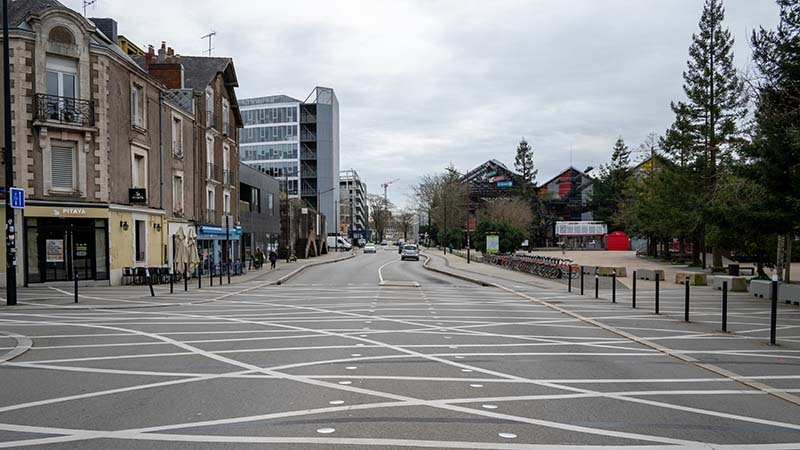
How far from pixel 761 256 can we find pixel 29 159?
3124 cm

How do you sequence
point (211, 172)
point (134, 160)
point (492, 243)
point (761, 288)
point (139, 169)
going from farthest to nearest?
1. point (492, 243)
2. point (211, 172)
3. point (139, 169)
4. point (134, 160)
5. point (761, 288)

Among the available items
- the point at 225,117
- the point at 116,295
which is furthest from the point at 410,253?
the point at 116,295

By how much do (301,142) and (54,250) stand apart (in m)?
75.7

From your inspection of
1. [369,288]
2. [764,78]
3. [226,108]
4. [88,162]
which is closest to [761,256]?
[764,78]

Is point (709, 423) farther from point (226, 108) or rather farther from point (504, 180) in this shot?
point (504, 180)

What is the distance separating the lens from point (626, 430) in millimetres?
6395

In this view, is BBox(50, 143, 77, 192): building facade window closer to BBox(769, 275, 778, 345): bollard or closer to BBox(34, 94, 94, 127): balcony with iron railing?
BBox(34, 94, 94, 127): balcony with iron railing

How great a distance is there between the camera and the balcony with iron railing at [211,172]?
3969cm

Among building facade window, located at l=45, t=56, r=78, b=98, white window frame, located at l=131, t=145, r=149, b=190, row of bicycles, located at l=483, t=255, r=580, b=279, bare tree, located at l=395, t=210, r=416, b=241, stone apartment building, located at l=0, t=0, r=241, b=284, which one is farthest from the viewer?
bare tree, located at l=395, t=210, r=416, b=241

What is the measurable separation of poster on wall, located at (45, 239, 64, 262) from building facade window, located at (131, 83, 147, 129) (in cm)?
623

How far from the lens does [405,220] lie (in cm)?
15388

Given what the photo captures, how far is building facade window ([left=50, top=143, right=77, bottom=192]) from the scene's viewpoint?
25.9 meters

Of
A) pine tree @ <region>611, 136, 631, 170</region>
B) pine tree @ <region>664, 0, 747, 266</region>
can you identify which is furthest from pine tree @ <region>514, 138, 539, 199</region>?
pine tree @ <region>664, 0, 747, 266</region>

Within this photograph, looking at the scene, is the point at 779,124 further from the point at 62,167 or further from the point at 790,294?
the point at 62,167
